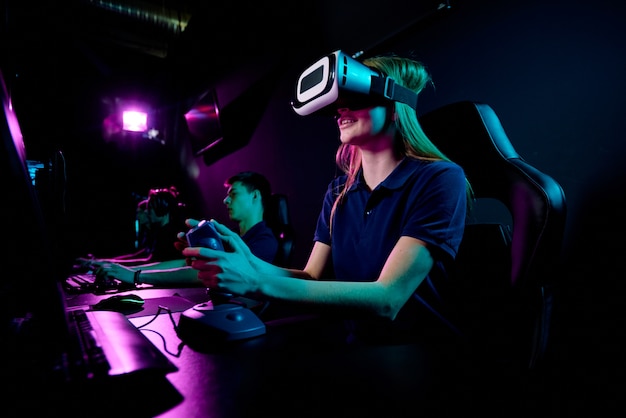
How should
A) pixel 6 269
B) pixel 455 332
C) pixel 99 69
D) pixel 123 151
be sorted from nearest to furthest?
pixel 6 269, pixel 455 332, pixel 99 69, pixel 123 151

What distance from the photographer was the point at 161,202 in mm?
3910

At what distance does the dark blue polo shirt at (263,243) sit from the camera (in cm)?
211

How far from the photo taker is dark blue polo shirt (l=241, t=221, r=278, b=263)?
2.11m

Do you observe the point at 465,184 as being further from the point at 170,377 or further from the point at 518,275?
the point at 170,377

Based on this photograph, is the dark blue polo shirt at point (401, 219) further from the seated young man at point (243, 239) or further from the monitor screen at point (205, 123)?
the monitor screen at point (205, 123)

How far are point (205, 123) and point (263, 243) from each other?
238 cm

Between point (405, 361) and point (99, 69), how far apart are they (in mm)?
5474

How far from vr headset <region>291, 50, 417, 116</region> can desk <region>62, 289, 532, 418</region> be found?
0.61 m

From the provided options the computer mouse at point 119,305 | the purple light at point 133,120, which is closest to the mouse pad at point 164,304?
the computer mouse at point 119,305

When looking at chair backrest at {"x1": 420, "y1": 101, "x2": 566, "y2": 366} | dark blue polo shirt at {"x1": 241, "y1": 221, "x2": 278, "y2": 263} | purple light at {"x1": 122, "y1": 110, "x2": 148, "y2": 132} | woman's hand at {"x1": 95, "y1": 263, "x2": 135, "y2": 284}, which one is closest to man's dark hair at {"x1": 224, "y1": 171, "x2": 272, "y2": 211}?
dark blue polo shirt at {"x1": 241, "y1": 221, "x2": 278, "y2": 263}

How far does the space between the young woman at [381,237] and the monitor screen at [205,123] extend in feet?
9.02

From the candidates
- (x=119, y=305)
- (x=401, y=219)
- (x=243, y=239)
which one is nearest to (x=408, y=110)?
(x=401, y=219)

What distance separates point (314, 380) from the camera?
534 millimetres

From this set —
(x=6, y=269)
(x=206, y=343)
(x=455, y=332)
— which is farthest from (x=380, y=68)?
(x=6, y=269)
